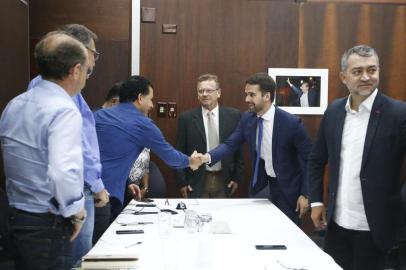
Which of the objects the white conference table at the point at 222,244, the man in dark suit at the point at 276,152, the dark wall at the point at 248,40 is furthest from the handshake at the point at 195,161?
the dark wall at the point at 248,40

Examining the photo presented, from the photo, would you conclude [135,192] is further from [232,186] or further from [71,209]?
[71,209]

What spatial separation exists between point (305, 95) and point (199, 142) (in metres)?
1.36

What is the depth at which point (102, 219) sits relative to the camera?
2.67m

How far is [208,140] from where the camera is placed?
449 centimetres

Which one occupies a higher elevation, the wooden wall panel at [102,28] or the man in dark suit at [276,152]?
the wooden wall panel at [102,28]

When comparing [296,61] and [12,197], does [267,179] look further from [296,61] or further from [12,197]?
[12,197]

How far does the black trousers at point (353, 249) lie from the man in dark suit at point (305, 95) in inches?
97.1

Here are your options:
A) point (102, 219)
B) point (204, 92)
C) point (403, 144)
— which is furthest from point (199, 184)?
point (403, 144)

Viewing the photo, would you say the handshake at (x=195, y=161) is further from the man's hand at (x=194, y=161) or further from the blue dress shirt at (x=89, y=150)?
the blue dress shirt at (x=89, y=150)

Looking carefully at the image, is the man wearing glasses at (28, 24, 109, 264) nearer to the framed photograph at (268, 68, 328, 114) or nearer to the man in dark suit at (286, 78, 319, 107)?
the framed photograph at (268, 68, 328, 114)

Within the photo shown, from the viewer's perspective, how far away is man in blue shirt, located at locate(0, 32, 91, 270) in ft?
5.69

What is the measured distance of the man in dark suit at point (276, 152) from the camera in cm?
350

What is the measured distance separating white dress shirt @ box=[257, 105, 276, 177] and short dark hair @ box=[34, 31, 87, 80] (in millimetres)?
2057

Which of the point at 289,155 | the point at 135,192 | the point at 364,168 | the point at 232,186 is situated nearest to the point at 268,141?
the point at 289,155
